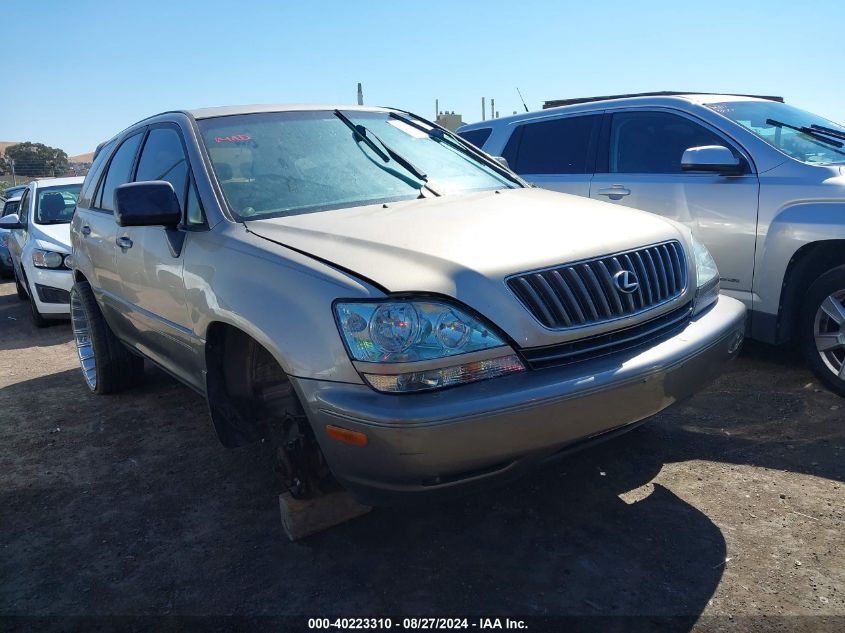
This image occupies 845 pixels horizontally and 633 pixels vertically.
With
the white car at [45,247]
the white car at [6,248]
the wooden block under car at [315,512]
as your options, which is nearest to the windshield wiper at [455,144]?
the wooden block under car at [315,512]

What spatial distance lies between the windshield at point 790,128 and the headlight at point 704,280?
1.69 m

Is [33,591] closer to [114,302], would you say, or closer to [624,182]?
[114,302]

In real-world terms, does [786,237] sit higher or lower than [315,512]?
higher

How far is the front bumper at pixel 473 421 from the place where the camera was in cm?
212

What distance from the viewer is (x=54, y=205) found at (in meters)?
8.50

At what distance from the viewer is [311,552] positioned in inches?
109

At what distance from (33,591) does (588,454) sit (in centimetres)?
245

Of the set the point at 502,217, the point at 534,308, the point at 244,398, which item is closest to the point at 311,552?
the point at 244,398

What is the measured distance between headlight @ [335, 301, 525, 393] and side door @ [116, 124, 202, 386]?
1.12 meters

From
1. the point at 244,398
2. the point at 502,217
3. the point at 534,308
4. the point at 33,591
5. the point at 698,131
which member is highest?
the point at 698,131

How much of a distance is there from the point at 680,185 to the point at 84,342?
4.45 meters

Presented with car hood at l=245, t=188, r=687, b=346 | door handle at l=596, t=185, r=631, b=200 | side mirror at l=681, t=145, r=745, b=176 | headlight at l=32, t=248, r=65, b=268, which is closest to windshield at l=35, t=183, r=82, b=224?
headlight at l=32, t=248, r=65, b=268

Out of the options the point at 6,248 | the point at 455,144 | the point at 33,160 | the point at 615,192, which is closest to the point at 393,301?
the point at 455,144

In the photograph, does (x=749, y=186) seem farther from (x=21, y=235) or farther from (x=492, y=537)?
(x=21, y=235)
